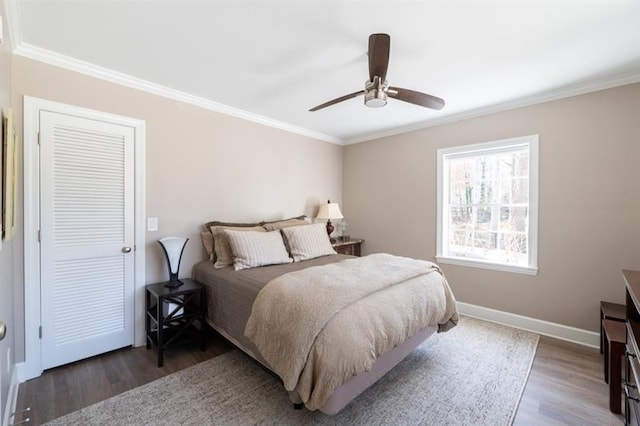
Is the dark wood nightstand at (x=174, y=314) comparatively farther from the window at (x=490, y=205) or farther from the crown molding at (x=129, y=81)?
the window at (x=490, y=205)

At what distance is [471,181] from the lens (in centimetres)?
363

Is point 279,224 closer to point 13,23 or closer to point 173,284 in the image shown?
point 173,284

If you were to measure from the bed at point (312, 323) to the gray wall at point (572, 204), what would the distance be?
45.6 inches

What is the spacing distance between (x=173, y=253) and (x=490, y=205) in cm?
362

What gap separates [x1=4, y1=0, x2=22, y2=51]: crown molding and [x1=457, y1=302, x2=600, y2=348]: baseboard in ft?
15.7

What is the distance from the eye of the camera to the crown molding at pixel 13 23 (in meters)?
1.67

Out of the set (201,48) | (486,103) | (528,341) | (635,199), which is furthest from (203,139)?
(635,199)

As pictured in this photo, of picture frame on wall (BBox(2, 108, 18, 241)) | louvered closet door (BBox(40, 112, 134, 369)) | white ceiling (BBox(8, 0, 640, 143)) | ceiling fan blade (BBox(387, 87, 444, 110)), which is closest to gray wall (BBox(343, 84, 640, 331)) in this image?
white ceiling (BBox(8, 0, 640, 143))

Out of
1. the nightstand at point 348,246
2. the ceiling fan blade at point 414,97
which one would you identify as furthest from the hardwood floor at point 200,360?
the ceiling fan blade at point 414,97

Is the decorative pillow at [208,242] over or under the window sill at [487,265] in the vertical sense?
over

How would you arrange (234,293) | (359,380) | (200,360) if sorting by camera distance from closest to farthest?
(359,380) → (234,293) → (200,360)

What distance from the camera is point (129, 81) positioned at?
2605 millimetres

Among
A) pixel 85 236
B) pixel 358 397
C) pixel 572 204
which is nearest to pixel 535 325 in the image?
pixel 572 204

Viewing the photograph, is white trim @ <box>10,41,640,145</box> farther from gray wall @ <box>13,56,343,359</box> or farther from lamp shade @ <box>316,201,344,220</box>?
lamp shade @ <box>316,201,344,220</box>
